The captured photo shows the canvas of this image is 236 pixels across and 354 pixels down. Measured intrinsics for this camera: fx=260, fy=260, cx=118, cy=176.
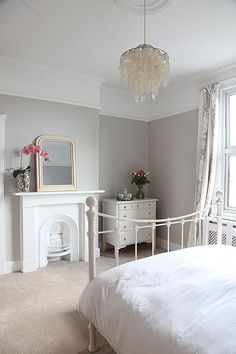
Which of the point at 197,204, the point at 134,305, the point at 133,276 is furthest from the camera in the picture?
the point at 197,204

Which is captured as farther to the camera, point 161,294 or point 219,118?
point 219,118

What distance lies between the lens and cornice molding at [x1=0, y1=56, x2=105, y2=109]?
3283 mm

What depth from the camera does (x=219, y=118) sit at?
3482 millimetres

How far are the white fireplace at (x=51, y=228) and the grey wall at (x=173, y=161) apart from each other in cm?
123

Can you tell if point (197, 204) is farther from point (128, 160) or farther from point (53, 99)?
point (53, 99)

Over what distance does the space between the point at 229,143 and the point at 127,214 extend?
1769 mm

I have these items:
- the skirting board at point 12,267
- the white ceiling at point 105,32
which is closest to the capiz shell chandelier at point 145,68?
the white ceiling at point 105,32

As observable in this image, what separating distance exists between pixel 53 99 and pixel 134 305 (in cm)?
301

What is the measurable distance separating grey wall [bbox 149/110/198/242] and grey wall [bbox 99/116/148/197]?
0.18 m

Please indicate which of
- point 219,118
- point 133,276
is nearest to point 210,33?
point 219,118

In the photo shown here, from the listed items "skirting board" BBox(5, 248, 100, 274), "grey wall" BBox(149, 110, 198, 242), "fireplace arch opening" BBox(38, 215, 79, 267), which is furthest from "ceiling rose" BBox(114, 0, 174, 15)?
"skirting board" BBox(5, 248, 100, 274)

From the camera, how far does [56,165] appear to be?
3.63 m

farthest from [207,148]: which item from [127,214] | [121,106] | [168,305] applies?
[168,305]

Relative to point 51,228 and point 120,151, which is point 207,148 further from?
point 51,228
